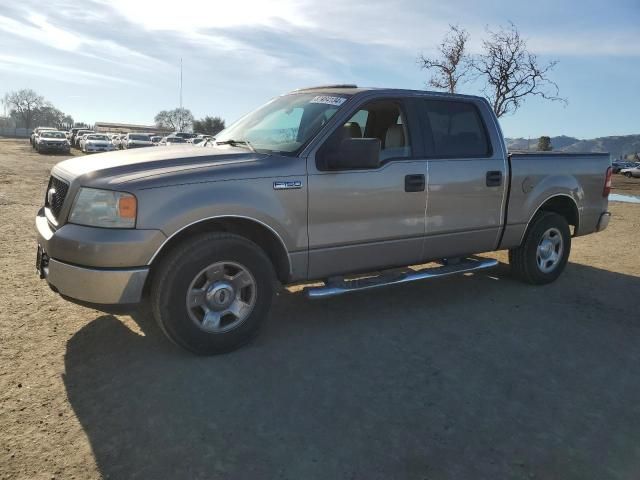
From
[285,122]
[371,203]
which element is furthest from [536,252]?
[285,122]

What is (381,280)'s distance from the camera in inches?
173

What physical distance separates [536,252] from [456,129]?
1.75 meters

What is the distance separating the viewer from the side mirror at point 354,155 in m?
3.78

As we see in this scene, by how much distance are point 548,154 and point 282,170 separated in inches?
133

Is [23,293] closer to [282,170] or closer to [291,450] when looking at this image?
[282,170]

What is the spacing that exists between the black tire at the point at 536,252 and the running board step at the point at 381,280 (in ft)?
1.81

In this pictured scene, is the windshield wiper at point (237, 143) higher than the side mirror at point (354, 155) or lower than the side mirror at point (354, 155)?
higher

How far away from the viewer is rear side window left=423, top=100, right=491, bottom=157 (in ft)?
15.5

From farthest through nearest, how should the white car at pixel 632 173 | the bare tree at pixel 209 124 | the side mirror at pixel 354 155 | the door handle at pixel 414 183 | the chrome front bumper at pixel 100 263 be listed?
the bare tree at pixel 209 124, the white car at pixel 632 173, the door handle at pixel 414 183, the side mirror at pixel 354 155, the chrome front bumper at pixel 100 263

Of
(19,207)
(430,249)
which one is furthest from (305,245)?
(19,207)

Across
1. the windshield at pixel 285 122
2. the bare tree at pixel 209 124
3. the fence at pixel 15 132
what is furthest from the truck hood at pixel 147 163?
the fence at pixel 15 132

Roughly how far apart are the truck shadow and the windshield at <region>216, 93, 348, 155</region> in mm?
1501

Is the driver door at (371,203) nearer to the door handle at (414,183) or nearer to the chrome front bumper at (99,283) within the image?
the door handle at (414,183)

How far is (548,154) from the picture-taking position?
5656 mm
